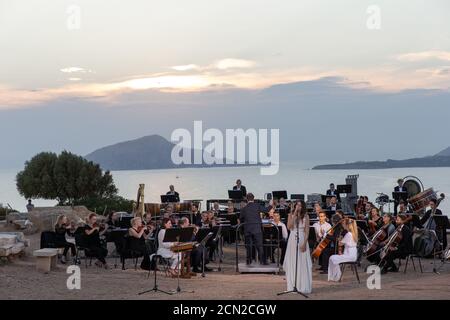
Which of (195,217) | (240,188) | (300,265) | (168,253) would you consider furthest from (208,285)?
(240,188)

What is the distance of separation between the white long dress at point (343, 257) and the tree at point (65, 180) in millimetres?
24629

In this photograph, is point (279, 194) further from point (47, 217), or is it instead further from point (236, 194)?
point (47, 217)

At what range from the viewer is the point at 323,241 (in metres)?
17.9

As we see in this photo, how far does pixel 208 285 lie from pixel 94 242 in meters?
4.18

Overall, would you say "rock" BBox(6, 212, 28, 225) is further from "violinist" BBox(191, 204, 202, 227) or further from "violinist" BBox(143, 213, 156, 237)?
"violinist" BBox(143, 213, 156, 237)

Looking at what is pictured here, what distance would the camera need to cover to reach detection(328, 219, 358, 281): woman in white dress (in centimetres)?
1731

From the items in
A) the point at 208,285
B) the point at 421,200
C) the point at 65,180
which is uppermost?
the point at 65,180

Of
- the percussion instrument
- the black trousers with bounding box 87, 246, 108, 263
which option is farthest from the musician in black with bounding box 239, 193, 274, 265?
the black trousers with bounding box 87, 246, 108, 263

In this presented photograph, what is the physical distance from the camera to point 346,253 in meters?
17.5

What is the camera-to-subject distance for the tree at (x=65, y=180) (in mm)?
40906
